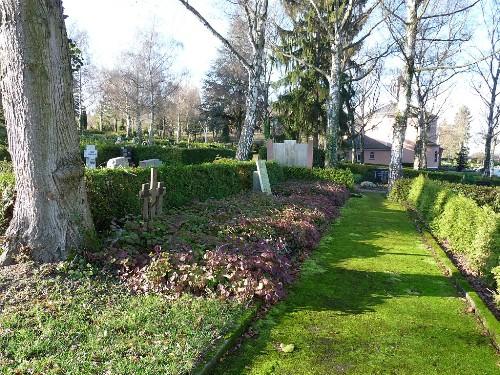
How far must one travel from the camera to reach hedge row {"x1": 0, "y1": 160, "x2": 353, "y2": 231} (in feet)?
22.3

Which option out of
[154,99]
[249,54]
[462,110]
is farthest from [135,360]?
[462,110]

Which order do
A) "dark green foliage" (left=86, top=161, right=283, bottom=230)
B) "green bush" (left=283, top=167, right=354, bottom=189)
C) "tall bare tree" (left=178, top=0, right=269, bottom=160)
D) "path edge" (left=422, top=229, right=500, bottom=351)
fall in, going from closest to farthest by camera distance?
"path edge" (left=422, top=229, right=500, bottom=351), "dark green foliage" (left=86, top=161, right=283, bottom=230), "tall bare tree" (left=178, top=0, right=269, bottom=160), "green bush" (left=283, top=167, right=354, bottom=189)

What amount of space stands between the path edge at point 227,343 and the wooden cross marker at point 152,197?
2905 mm

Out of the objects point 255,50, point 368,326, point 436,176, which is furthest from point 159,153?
point 368,326

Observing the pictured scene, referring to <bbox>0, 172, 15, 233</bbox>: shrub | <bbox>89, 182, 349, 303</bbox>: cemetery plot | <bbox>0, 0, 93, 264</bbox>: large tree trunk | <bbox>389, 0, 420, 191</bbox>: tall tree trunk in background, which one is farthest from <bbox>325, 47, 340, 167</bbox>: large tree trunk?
<bbox>0, 172, 15, 233</bbox>: shrub

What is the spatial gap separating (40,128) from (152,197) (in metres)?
2.39

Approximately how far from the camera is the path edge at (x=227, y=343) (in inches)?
139

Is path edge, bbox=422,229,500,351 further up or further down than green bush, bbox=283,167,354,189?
further down

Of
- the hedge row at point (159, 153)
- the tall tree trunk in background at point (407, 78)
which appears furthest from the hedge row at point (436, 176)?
the hedge row at point (159, 153)

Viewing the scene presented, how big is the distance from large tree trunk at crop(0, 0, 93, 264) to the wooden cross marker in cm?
141

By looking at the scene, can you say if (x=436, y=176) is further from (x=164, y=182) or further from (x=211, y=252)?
(x=211, y=252)

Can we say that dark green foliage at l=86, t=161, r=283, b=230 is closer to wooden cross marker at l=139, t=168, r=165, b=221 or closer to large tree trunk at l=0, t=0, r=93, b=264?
wooden cross marker at l=139, t=168, r=165, b=221

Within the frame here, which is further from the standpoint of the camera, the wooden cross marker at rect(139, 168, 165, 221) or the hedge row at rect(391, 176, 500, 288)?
the wooden cross marker at rect(139, 168, 165, 221)

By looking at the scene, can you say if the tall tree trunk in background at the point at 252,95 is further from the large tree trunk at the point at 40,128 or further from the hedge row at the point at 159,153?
the large tree trunk at the point at 40,128
